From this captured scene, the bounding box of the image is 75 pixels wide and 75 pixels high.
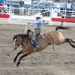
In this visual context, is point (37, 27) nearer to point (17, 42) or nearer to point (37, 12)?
point (17, 42)

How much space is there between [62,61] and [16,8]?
13689 millimetres

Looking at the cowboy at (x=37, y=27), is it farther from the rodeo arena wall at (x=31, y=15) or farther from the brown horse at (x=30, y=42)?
the rodeo arena wall at (x=31, y=15)

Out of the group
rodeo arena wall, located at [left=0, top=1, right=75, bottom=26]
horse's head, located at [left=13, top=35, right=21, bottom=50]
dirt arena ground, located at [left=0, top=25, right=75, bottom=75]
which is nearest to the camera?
dirt arena ground, located at [left=0, top=25, right=75, bottom=75]

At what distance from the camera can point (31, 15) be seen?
25.8 meters

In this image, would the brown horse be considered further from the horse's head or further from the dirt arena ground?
the dirt arena ground

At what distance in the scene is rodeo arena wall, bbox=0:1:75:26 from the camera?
2394 cm

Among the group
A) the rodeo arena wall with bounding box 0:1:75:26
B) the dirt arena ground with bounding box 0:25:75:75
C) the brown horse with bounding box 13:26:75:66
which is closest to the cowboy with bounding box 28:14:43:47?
the brown horse with bounding box 13:26:75:66

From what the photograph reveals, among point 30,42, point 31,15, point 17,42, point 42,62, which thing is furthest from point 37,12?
point 17,42

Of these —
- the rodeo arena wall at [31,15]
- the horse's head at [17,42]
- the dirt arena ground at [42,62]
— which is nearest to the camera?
the dirt arena ground at [42,62]

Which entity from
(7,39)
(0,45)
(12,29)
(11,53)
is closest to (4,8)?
(12,29)

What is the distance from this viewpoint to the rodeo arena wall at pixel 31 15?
942 inches

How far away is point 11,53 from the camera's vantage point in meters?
13.4

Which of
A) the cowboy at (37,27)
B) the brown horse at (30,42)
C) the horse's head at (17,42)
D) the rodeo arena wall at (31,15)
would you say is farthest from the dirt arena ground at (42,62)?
the rodeo arena wall at (31,15)

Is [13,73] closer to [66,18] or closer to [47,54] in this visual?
[47,54]
